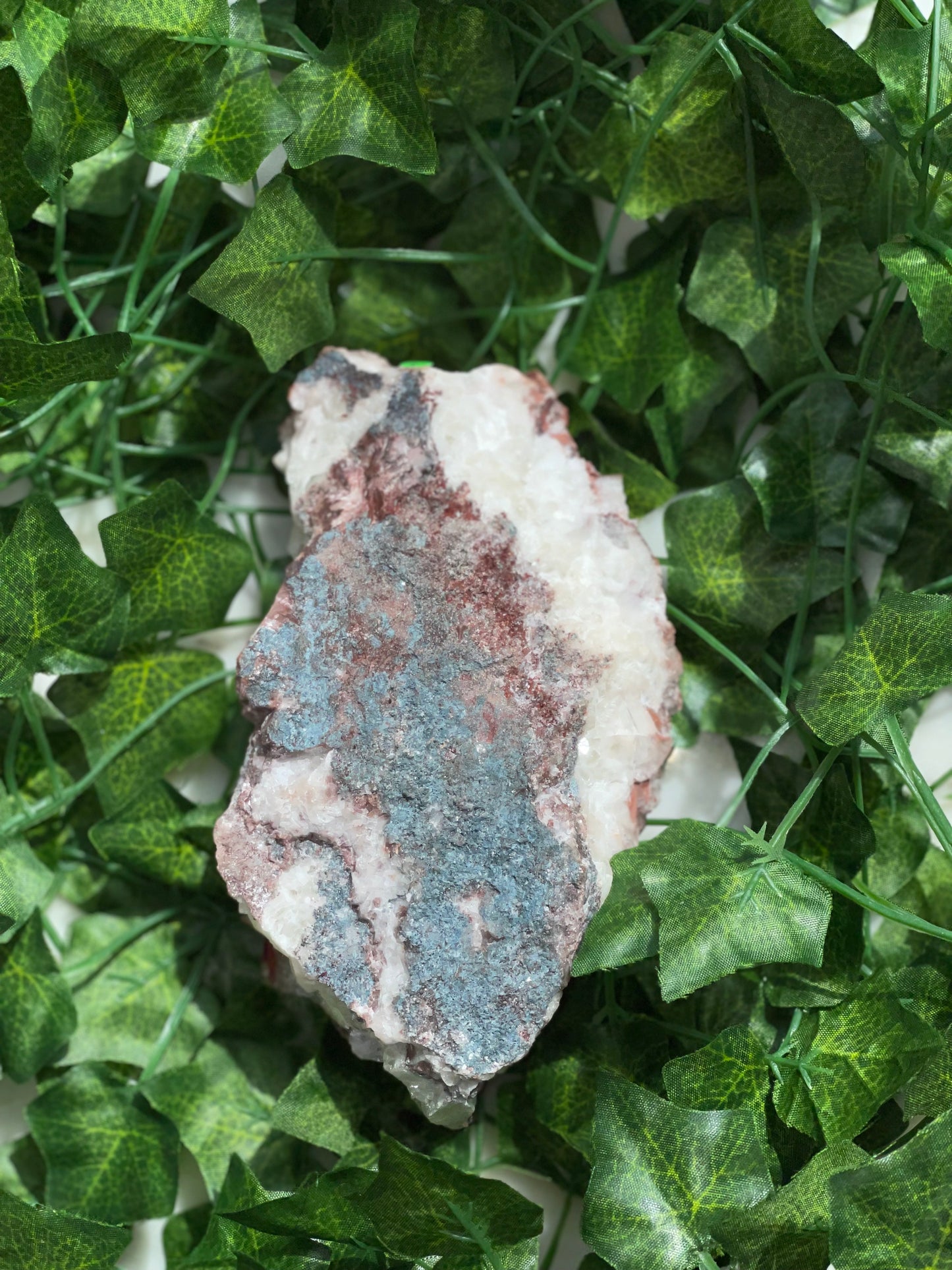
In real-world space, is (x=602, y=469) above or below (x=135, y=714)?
above

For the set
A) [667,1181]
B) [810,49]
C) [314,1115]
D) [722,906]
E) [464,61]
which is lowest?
[314,1115]

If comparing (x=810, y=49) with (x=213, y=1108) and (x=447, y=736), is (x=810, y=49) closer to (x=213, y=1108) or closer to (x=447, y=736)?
(x=447, y=736)

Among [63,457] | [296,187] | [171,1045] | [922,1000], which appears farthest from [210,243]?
[922,1000]

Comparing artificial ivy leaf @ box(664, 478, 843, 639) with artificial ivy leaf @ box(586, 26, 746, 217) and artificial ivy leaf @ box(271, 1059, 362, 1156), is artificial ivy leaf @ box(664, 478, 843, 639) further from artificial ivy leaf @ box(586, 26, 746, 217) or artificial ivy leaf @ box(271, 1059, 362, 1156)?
artificial ivy leaf @ box(271, 1059, 362, 1156)

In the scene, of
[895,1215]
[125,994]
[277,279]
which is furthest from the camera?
[125,994]

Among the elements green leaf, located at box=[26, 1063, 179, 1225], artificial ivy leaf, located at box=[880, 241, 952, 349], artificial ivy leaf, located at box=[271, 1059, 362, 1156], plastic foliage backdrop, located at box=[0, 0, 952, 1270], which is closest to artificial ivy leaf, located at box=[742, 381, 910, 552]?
plastic foliage backdrop, located at box=[0, 0, 952, 1270]

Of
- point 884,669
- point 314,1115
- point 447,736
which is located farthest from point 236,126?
point 314,1115
